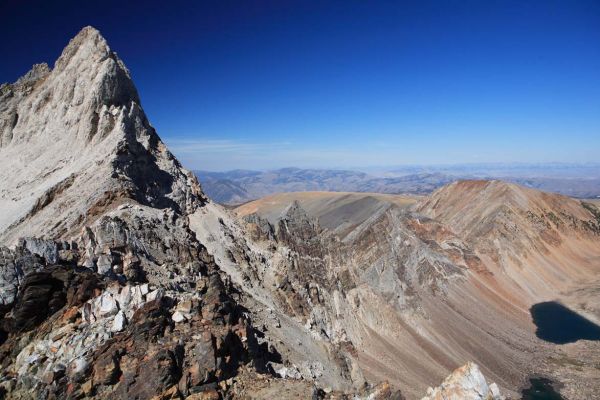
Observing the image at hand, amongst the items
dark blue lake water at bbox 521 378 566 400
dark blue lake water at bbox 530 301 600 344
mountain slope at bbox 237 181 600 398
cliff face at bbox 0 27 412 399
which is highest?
cliff face at bbox 0 27 412 399

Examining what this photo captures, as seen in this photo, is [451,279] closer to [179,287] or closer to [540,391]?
[540,391]

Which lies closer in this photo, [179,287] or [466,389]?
[466,389]

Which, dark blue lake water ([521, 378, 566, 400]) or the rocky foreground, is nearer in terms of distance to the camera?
the rocky foreground

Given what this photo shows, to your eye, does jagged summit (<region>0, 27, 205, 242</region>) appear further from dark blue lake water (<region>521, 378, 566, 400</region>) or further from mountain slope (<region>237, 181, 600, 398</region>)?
dark blue lake water (<region>521, 378, 566, 400</region>)

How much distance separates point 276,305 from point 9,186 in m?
23.8

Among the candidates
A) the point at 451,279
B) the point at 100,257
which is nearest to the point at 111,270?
the point at 100,257

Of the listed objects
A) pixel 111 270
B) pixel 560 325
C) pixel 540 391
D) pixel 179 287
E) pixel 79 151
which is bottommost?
pixel 560 325

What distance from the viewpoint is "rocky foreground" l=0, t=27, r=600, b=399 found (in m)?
15.3

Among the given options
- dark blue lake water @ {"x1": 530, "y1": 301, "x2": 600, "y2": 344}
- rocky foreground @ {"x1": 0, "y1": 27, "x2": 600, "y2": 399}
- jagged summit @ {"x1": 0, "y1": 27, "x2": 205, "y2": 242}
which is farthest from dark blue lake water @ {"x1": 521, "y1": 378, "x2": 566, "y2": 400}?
jagged summit @ {"x1": 0, "y1": 27, "x2": 205, "y2": 242}

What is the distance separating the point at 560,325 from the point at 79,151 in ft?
254

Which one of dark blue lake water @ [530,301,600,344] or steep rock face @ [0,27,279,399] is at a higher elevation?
steep rock face @ [0,27,279,399]

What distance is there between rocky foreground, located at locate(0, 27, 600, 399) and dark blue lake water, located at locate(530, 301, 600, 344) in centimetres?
300

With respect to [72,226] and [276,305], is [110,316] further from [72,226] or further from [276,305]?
[276,305]

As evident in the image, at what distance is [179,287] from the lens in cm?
2277
